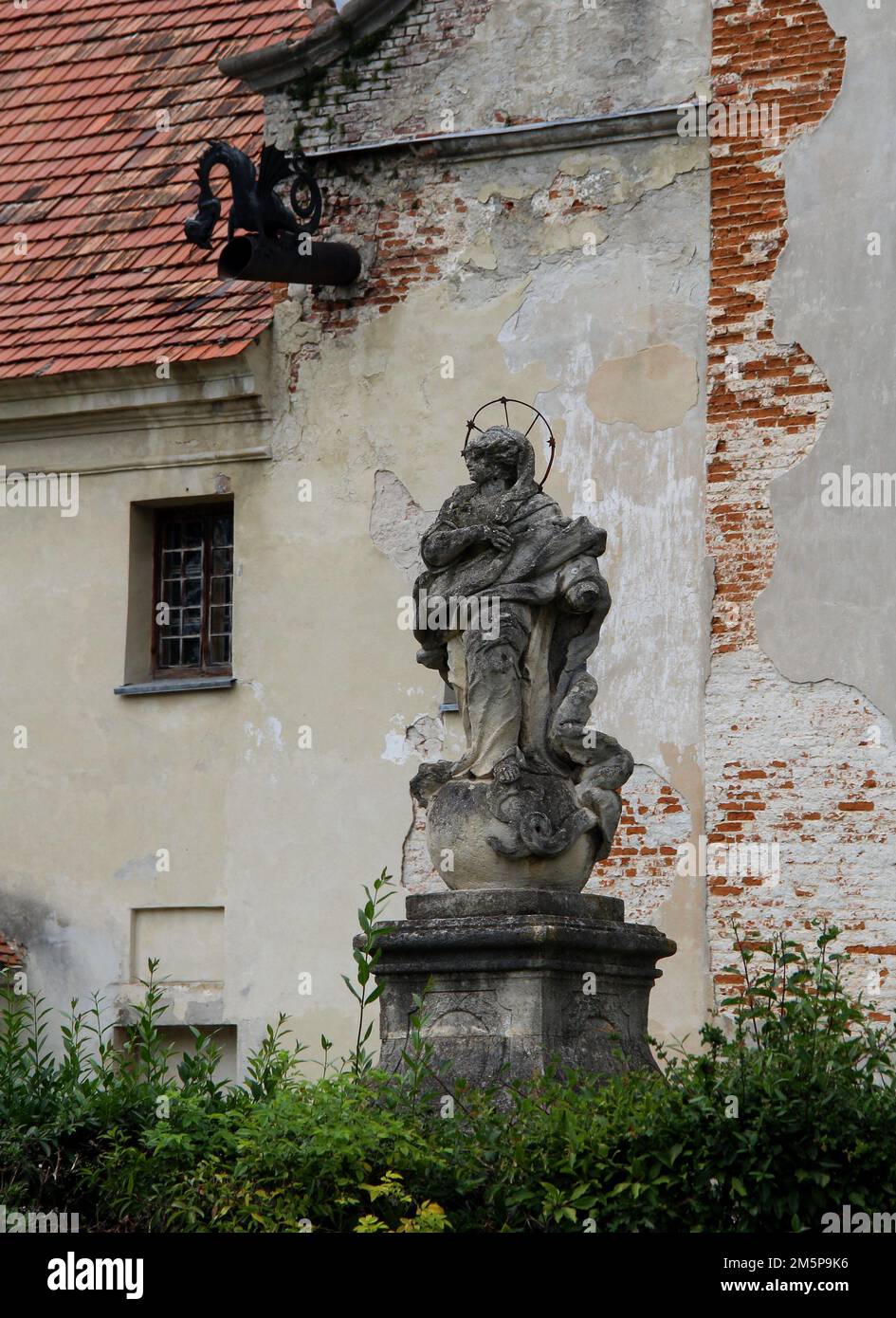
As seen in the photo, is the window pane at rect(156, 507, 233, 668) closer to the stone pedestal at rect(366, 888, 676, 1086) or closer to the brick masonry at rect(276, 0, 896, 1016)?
the brick masonry at rect(276, 0, 896, 1016)

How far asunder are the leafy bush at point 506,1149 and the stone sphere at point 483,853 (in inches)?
23.9

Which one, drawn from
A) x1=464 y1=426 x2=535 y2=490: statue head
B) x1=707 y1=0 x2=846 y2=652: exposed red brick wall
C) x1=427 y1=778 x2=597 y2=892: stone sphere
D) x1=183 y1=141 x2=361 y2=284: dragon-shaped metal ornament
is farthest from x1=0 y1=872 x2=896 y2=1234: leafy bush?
x1=183 y1=141 x2=361 y2=284: dragon-shaped metal ornament

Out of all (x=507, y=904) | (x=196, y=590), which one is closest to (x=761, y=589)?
(x=196, y=590)

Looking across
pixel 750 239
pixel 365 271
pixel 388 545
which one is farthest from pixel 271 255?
pixel 750 239

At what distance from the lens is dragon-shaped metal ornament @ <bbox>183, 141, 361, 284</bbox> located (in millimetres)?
13695

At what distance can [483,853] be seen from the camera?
8.79 metres

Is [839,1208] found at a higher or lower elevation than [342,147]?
lower

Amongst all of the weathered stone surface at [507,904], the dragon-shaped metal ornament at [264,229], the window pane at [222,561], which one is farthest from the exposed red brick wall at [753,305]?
the weathered stone surface at [507,904]

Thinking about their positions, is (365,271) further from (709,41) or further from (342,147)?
(709,41)

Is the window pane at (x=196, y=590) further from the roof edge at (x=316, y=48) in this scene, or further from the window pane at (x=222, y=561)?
the roof edge at (x=316, y=48)

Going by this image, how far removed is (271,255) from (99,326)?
1.66m

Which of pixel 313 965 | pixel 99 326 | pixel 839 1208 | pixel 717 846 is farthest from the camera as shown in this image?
pixel 99 326

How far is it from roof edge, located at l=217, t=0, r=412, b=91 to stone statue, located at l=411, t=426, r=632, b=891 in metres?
5.87

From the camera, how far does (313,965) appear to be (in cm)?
1366
